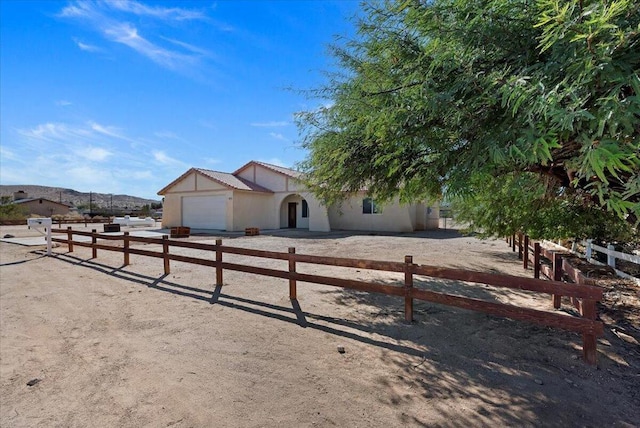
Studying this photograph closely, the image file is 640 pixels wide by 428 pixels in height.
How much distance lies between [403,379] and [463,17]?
11.2ft

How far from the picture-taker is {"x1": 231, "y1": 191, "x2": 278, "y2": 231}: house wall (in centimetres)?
2289

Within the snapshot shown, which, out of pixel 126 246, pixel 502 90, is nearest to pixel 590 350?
pixel 502 90

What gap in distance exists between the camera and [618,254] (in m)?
7.60

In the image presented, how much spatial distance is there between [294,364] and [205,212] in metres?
21.9

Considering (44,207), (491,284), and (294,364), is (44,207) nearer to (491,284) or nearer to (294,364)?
(294,364)

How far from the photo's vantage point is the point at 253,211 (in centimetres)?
2439

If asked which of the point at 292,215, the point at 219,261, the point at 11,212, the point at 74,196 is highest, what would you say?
the point at 74,196

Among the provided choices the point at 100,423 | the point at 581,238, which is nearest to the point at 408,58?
the point at 100,423

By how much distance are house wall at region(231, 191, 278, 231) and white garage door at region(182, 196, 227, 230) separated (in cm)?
85

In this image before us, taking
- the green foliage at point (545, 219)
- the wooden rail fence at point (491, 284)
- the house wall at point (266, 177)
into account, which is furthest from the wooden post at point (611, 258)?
the house wall at point (266, 177)

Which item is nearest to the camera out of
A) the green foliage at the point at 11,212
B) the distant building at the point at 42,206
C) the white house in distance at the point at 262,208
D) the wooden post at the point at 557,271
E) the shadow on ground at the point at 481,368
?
the shadow on ground at the point at 481,368

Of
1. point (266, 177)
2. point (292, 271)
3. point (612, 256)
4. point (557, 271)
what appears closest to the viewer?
point (557, 271)

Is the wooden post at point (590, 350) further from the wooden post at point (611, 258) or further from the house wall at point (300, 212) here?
the house wall at point (300, 212)

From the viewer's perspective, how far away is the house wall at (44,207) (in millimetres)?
44241
